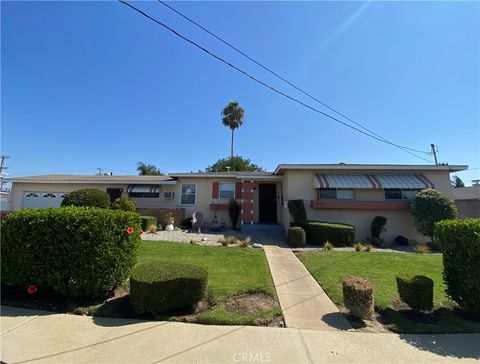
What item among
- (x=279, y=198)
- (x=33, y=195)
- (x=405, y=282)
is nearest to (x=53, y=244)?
(x=405, y=282)

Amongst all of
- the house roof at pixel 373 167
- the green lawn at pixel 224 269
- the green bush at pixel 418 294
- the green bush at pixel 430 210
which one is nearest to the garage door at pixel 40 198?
the green lawn at pixel 224 269

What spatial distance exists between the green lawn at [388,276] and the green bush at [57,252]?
4444 mm

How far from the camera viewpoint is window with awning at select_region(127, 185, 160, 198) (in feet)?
55.7

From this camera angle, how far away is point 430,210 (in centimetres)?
1214

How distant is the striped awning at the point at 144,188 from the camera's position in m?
17.0

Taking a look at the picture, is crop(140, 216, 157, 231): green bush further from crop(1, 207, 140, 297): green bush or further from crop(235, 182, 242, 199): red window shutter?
crop(1, 207, 140, 297): green bush

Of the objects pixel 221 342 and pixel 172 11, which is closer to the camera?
pixel 221 342

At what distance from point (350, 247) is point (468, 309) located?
21.9ft

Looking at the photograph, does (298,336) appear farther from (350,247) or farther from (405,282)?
(350,247)

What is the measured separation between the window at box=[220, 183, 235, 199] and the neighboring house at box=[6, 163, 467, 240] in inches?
2.4

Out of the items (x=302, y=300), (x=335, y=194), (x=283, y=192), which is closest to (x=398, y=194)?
(x=335, y=194)

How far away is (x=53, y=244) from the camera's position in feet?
15.4

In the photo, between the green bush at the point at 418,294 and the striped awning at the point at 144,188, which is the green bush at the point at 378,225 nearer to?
the green bush at the point at 418,294

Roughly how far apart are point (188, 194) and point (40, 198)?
31.4 feet
